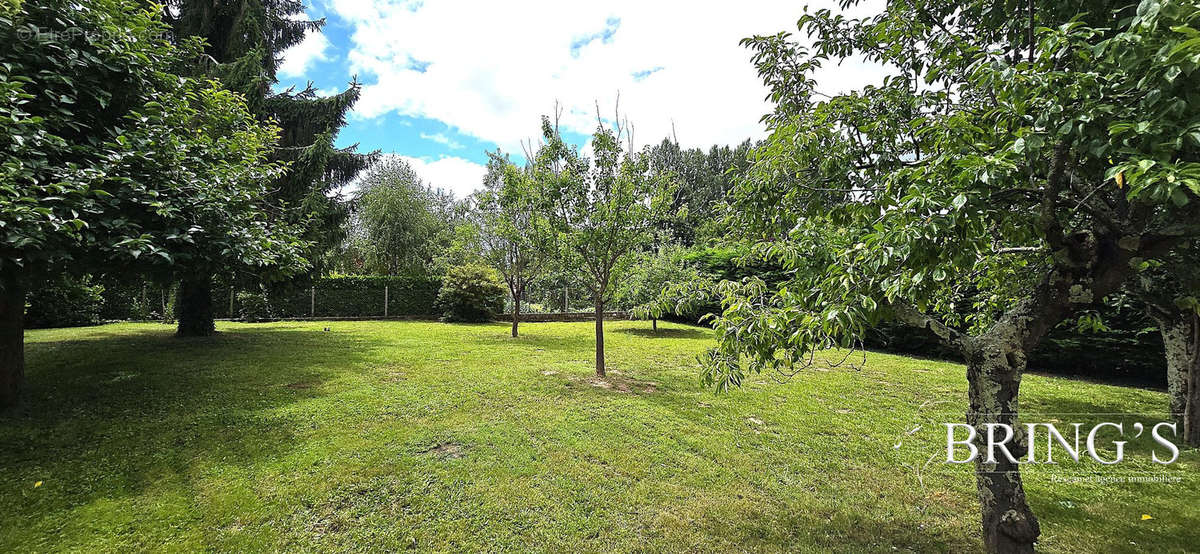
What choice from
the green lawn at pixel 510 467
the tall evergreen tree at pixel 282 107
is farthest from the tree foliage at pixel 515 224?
the tall evergreen tree at pixel 282 107

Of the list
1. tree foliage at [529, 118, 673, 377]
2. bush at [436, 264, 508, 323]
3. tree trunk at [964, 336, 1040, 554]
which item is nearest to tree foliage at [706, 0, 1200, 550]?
tree trunk at [964, 336, 1040, 554]

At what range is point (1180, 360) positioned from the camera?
14.6ft

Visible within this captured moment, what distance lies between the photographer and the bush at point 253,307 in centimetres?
1453

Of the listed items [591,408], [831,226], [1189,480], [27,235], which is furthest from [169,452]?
[1189,480]

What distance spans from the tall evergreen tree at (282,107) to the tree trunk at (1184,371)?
41.0 ft

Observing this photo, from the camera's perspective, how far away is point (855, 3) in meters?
3.09

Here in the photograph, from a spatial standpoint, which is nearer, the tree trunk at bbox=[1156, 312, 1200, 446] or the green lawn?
the green lawn

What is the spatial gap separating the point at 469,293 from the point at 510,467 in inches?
520

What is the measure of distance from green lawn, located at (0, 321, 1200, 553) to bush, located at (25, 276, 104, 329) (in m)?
5.90

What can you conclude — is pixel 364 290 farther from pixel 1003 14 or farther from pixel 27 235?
pixel 1003 14

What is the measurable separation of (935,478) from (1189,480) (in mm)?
1922

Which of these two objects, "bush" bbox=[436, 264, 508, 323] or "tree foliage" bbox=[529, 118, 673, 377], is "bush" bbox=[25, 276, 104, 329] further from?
"tree foliage" bbox=[529, 118, 673, 377]

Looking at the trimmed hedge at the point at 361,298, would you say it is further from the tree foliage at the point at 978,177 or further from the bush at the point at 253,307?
the tree foliage at the point at 978,177

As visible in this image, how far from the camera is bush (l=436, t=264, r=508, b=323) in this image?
53.3ft
